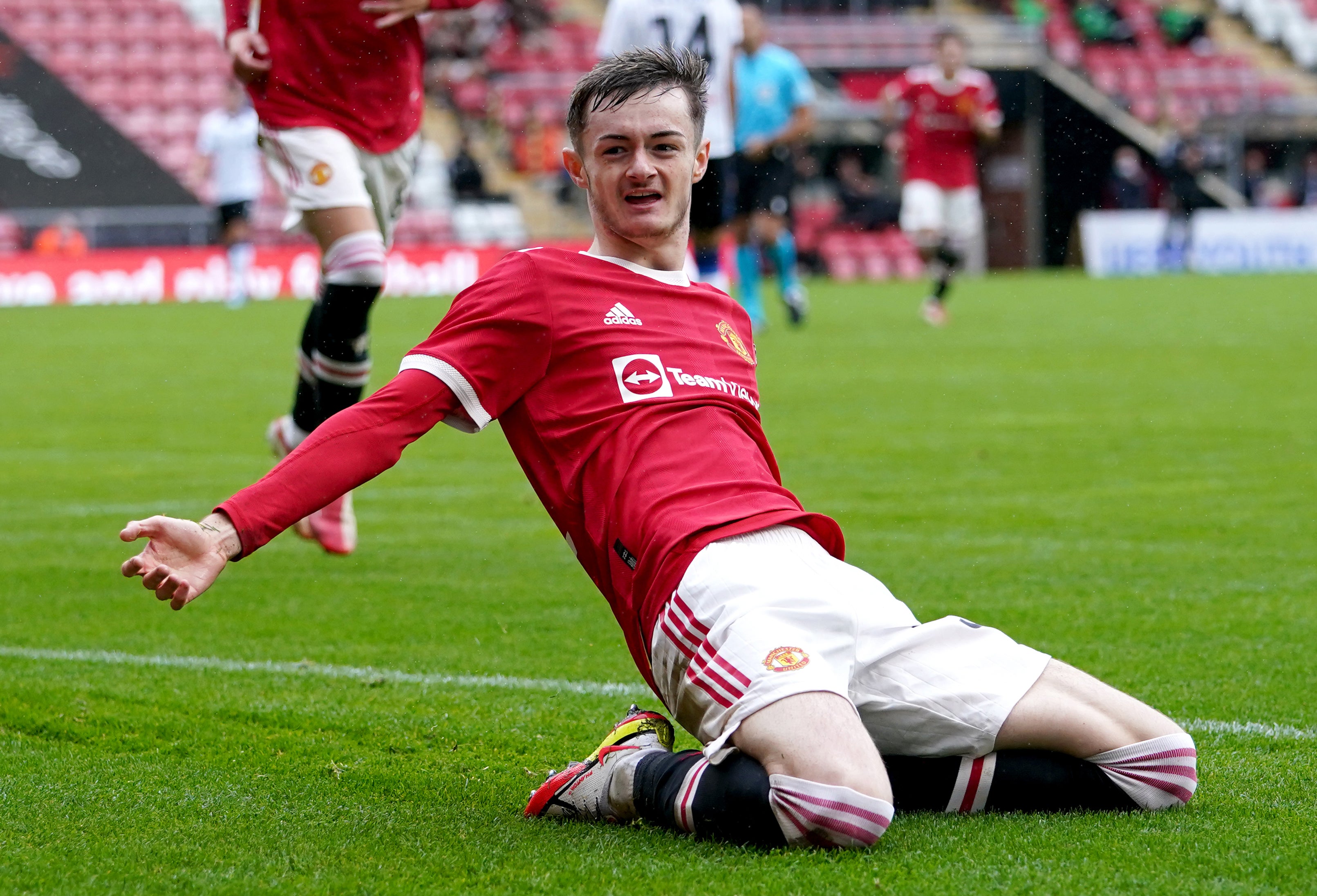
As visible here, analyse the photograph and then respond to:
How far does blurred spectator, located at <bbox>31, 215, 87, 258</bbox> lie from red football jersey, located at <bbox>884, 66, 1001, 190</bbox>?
1261 cm

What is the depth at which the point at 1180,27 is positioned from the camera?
121ft

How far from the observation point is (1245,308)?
1761 cm

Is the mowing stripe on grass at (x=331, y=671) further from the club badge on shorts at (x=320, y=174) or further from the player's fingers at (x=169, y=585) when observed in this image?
→ the club badge on shorts at (x=320, y=174)

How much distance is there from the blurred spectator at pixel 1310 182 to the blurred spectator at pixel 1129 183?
3253 millimetres

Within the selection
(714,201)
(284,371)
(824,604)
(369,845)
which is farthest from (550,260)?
(284,371)

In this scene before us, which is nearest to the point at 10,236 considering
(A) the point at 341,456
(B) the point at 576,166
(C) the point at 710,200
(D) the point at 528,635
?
(C) the point at 710,200

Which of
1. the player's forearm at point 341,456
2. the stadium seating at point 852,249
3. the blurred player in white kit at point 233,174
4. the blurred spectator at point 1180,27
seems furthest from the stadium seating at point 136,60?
the player's forearm at point 341,456

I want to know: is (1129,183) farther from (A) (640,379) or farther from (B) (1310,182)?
(A) (640,379)

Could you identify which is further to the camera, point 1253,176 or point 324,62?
point 1253,176

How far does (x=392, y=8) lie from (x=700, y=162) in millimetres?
2667

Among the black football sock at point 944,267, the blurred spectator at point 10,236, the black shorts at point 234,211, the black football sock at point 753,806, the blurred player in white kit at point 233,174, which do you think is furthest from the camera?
the blurred spectator at point 10,236

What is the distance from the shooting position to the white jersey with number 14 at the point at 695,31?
10789mm

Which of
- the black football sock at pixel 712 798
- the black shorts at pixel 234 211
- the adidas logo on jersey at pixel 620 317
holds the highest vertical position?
the adidas logo on jersey at pixel 620 317

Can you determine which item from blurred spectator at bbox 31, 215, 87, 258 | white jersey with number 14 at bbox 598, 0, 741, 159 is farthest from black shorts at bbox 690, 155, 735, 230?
blurred spectator at bbox 31, 215, 87, 258
